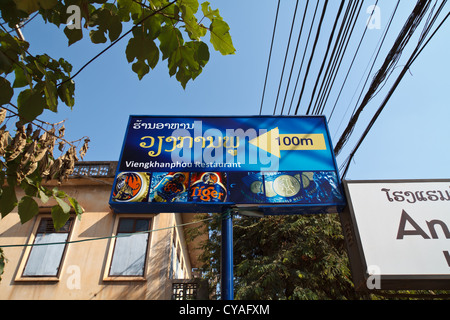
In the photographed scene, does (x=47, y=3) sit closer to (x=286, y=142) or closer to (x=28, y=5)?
(x=28, y=5)

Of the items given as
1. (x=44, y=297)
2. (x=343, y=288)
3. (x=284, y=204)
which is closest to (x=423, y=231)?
(x=284, y=204)

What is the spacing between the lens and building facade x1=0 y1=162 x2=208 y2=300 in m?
9.41

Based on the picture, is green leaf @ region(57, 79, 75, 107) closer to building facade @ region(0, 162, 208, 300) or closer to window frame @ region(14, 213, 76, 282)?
building facade @ region(0, 162, 208, 300)

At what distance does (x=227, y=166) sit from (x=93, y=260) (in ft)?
25.9

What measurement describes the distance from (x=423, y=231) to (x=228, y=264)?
2.59 m

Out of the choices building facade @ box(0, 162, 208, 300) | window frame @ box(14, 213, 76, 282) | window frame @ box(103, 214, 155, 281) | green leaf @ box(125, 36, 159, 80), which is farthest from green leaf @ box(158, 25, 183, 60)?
window frame @ box(14, 213, 76, 282)

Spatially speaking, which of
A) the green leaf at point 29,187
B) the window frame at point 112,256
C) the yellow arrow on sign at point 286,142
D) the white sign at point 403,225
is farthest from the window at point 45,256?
the white sign at point 403,225

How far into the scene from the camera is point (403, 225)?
3771 mm

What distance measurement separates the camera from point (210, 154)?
15.0 feet

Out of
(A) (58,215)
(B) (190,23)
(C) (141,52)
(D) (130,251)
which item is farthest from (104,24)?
(D) (130,251)

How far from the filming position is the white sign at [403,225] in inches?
136

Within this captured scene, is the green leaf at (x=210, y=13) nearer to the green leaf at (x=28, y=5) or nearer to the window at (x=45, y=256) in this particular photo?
the green leaf at (x=28, y=5)

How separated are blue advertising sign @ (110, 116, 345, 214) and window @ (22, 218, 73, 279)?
7251 mm
